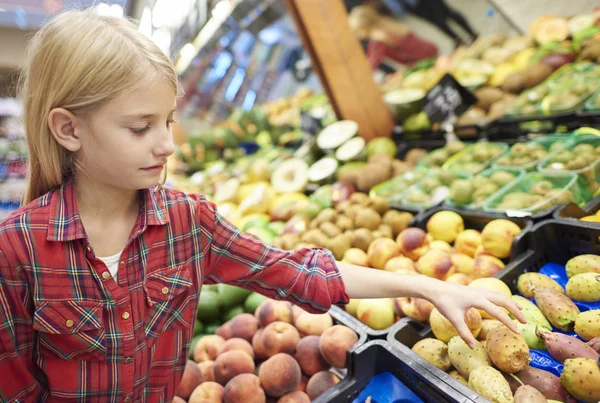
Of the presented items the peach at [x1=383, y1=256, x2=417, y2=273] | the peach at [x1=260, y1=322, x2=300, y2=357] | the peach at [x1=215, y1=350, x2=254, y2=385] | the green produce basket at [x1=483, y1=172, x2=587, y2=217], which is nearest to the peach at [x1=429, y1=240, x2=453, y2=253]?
the peach at [x1=383, y1=256, x2=417, y2=273]

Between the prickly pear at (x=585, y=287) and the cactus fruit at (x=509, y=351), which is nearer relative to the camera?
the cactus fruit at (x=509, y=351)

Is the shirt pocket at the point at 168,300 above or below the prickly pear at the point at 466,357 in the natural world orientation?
above

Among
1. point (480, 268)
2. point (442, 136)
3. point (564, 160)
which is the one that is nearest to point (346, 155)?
point (442, 136)

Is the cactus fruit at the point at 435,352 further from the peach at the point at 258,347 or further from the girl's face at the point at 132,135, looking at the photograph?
the girl's face at the point at 132,135

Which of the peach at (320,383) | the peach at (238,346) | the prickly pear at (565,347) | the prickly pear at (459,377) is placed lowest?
the peach at (320,383)

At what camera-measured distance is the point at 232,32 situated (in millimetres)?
5312

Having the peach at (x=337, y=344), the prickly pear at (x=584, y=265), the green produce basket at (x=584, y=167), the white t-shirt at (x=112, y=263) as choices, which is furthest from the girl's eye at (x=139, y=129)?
the green produce basket at (x=584, y=167)

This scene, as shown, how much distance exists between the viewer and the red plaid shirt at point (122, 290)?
96 centimetres

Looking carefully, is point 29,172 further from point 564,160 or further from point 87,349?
point 564,160

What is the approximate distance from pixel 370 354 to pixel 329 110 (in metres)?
3.51

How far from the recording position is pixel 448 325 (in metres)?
1.28

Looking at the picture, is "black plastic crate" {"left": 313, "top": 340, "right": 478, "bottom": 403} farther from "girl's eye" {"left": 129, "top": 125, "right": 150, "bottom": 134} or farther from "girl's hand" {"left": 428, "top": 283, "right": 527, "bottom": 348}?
"girl's eye" {"left": 129, "top": 125, "right": 150, "bottom": 134}

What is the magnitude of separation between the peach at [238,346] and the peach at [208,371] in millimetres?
60

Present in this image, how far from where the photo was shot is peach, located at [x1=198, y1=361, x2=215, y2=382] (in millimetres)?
1572
